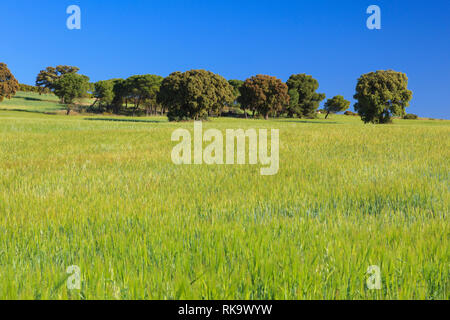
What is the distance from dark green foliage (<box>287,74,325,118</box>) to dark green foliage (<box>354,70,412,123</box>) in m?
37.9

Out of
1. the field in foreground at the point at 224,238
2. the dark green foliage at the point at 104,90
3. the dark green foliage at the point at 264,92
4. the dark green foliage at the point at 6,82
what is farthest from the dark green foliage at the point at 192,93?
the dark green foliage at the point at 104,90

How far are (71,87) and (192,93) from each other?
59715 mm

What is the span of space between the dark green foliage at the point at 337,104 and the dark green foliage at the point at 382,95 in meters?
57.6

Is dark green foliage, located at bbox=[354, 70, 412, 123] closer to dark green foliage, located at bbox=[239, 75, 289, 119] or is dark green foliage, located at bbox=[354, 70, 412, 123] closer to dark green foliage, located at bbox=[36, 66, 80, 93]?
dark green foliage, located at bbox=[239, 75, 289, 119]

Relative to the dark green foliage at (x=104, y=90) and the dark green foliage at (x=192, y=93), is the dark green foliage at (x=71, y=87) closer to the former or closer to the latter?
the dark green foliage at (x=104, y=90)

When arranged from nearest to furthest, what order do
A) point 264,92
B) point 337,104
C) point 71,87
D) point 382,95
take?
point 382,95 → point 264,92 → point 71,87 → point 337,104

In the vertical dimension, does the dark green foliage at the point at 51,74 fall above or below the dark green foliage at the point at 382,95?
above

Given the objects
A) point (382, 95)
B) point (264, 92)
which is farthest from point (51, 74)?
point (382, 95)

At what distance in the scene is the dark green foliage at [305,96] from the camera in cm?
9488

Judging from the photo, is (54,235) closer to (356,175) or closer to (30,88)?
(356,175)

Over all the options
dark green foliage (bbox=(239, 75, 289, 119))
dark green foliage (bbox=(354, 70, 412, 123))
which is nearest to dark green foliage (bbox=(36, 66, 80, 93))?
dark green foliage (bbox=(239, 75, 289, 119))

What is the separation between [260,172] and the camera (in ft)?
24.8

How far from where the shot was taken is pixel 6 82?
74.4 metres

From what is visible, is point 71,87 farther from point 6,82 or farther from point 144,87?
point 144,87
